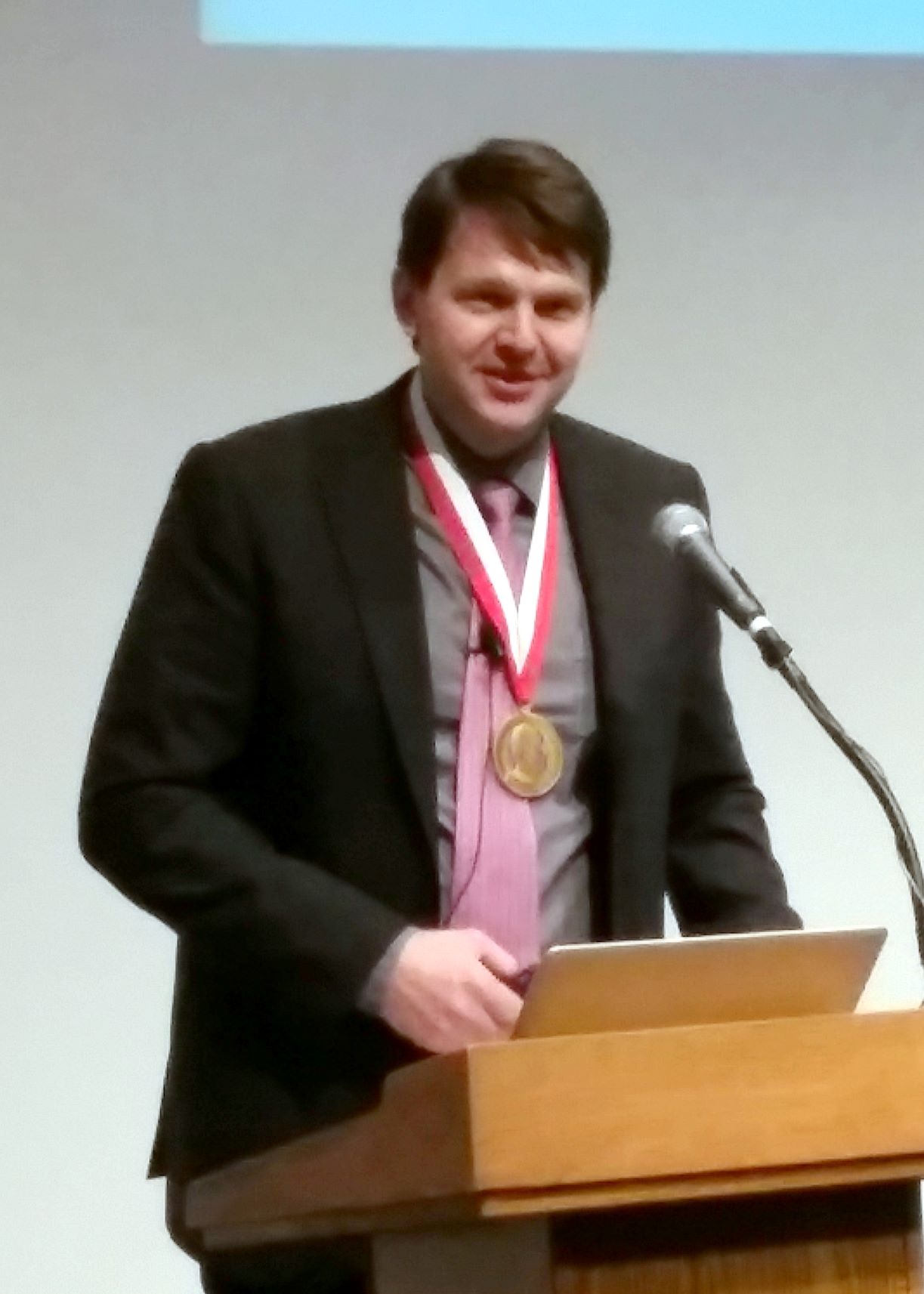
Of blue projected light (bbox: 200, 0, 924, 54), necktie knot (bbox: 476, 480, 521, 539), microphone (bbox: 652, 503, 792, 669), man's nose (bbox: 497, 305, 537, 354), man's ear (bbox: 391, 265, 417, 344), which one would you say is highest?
blue projected light (bbox: 200, 0, 924, 54)

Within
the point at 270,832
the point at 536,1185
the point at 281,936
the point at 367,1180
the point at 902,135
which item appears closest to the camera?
the point at 536,1185

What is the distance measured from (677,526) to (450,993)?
0.38 meters

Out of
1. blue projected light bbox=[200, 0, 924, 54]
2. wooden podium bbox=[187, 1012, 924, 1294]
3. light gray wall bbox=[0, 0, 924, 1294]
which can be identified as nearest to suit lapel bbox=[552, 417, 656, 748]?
wooden podium bbox=[187, 1012, 924, 1294]

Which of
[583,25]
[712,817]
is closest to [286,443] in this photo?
[712,817]

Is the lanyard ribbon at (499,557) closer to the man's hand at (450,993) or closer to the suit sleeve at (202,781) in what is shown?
the suit sleeve at (202,781)

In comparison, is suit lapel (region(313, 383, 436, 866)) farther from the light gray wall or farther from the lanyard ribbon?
the light gray wall

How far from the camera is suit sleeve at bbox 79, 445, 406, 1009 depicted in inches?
59.2

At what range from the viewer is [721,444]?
8.81 ft

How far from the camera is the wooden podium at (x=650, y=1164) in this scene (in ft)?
4.00

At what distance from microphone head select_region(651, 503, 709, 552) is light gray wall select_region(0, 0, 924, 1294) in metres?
1.00

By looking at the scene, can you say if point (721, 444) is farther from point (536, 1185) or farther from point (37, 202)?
point (536, 1185)

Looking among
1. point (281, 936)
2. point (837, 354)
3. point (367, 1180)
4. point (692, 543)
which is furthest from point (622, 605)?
point (837, 354)

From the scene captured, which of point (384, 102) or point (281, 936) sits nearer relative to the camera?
point (281, 936)

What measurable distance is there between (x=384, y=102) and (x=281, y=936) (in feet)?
4.43
